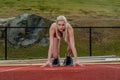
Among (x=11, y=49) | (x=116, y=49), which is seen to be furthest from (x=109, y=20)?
(x=11, y=49)

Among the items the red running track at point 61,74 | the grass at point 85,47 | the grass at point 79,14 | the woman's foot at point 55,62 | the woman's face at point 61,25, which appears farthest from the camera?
the grass at point 79,14

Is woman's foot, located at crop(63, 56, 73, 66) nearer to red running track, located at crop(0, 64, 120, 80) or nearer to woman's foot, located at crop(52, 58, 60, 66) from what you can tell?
woman's foot, located at crop(52, 58, 60, 66)

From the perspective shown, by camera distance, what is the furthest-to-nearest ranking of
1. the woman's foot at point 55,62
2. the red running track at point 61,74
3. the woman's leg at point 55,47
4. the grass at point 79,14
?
1. the grass at point 79,14
2. the woman's foot at point 55,62
3. the woman's leg at point 55,47
4. the red running track at point 61,74

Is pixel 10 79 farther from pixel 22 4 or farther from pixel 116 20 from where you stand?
pixel 22 4

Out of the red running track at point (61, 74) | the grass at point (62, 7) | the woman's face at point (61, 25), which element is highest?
the grass at point (62, 7)

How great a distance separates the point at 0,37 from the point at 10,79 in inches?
649

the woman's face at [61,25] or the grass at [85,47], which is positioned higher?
the woman's face at [61,25]

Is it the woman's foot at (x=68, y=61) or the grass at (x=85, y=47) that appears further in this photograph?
the grass at (x=85, y=47)

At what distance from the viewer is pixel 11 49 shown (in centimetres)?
2630

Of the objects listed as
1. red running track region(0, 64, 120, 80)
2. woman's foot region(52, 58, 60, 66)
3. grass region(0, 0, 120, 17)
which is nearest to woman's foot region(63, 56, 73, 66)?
woman's foot region(52, 58, 60, 66)

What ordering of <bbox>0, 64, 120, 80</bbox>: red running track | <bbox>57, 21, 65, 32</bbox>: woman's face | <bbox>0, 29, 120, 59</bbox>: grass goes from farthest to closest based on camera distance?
<bbox>0, 29, 120, 59</bbox>: grass → <bbox>0, 64, 120, 80</bbox>: red running track → <bbox>57, 21, 65, 32</bbox>: woman's face

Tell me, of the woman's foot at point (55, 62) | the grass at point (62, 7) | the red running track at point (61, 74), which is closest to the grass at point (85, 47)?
the grass at point (62, 7)

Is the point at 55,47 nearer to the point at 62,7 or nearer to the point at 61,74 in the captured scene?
the point at 61,74

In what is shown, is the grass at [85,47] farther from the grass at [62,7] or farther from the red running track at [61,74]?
the red running track at [61,74]
